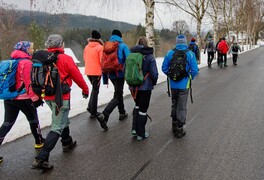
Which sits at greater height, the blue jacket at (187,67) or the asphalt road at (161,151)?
the blue jacket at (187,67)

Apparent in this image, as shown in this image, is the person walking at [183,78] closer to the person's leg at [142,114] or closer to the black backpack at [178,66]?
the black backpack at [178,66]

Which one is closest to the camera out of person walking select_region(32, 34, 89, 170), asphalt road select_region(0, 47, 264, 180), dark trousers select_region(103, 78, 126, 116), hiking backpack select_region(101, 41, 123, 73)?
asphalt road select_region(0, 47, 264, 180)

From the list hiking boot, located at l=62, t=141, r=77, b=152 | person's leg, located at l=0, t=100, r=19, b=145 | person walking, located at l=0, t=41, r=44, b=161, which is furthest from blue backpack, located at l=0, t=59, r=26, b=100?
hiking boot, located at l=62, t=141, r=77, b=152

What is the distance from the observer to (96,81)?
6.43 m

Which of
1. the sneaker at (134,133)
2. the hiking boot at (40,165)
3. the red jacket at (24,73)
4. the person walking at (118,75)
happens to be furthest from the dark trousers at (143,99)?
the hiking boot at (40,165)

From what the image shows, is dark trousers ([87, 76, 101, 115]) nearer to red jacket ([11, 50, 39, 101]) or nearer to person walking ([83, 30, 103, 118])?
person walking ([83, 30, 103, 118])

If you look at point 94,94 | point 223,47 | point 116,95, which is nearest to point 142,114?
point 116,95

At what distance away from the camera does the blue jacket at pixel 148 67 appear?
16.0ft

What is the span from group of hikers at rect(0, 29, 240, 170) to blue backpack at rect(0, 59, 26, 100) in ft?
0.21

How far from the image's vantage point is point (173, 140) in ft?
16.5

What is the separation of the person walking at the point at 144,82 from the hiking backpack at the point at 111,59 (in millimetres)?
831

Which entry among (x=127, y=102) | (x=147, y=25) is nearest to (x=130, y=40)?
(x=147, y=25)

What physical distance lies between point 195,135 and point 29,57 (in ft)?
10.7

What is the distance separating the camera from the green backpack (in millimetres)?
4793
